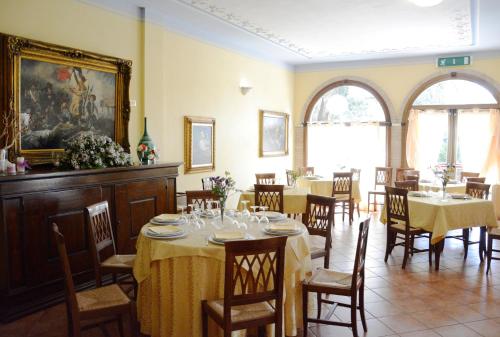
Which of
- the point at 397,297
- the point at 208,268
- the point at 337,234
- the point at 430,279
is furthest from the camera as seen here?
the point at 337,234

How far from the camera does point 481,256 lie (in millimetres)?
5809

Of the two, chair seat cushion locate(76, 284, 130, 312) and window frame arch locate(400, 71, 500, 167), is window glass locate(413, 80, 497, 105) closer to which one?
window frame arch locate(400, 71, 500, 167)

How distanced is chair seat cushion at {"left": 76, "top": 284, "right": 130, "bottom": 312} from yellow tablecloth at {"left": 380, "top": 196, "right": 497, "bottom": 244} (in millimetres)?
3819

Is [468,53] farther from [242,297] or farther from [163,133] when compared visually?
[242,297]

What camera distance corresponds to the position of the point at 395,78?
9.40 meters

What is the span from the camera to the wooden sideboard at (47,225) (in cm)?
374

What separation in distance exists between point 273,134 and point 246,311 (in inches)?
271

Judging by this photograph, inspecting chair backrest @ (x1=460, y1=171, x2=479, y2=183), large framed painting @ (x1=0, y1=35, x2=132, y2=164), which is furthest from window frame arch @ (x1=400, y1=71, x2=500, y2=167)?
large framed painting @ (x1=0, y1=35, x2=132, y2=164)

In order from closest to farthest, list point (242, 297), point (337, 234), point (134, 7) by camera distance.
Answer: point (242, 297), point (134, 7), point (337, 234)

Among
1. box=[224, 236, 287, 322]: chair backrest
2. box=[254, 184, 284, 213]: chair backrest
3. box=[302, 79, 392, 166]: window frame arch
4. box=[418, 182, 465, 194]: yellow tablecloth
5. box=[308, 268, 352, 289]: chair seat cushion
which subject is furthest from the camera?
box=[302, 79, 392, 166]: window frame arch

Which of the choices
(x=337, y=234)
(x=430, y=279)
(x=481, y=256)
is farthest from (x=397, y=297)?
(x=337, y=234)

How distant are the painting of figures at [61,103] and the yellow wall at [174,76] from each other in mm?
327

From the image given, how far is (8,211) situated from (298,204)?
12.4ft

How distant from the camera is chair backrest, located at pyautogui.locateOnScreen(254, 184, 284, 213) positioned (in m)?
5.59
